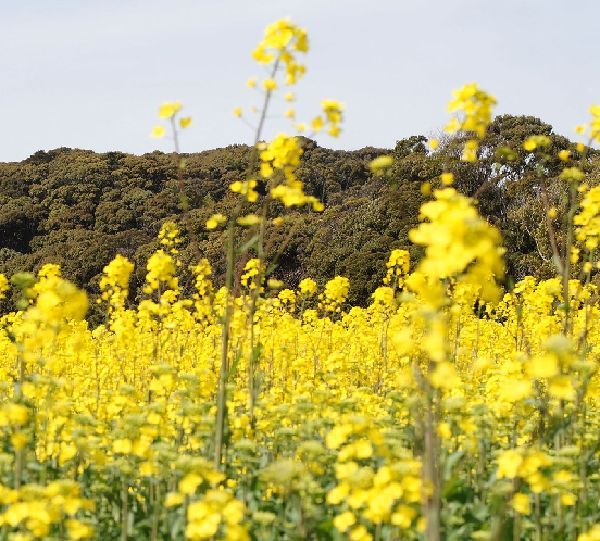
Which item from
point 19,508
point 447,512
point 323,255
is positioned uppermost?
point 323,255

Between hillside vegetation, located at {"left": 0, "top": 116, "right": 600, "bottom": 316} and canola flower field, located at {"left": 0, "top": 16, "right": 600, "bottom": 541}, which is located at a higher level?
hillside vegetation, located at {"left": 0, "top": 116, "right": 600, "bottom": 316}

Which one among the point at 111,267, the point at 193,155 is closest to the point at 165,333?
the point at 111,267

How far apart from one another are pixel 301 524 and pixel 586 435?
97.7 inches

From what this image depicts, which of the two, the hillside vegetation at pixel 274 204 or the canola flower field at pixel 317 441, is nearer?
the canola flower field at pixel 317 441

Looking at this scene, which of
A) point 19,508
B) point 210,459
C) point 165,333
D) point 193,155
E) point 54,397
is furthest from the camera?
point 193,155

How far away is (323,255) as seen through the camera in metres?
20.5

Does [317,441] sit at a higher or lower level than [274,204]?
lower

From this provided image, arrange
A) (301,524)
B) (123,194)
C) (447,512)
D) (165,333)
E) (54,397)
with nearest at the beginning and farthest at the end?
1. (301,524)
2. (447,512)
3. (54,397)
4. (165,333)
5. (123,194)

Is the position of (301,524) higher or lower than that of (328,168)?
lower

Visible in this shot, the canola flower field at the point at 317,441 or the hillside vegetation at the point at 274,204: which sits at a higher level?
the hillside vegetation at the point at 274,204

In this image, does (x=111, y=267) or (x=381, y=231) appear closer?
(x=111, y=267)

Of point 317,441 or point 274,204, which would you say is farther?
point 274,204

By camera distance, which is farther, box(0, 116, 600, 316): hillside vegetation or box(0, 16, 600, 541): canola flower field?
box(0, 116, 600, 316): hillside vegetation

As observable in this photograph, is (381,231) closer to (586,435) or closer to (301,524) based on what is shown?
(586,435)
